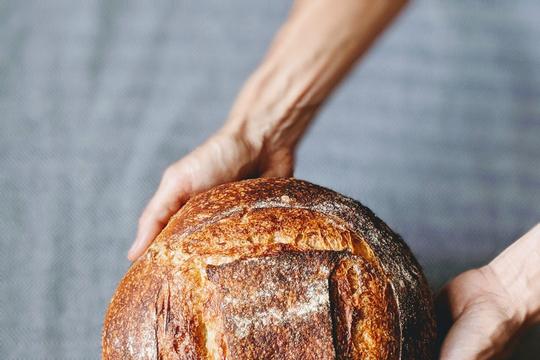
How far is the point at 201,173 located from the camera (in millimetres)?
1541

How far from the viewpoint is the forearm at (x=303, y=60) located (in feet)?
5.63

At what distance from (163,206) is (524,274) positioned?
726 mm

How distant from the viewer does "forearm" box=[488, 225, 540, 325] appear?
1468 mm

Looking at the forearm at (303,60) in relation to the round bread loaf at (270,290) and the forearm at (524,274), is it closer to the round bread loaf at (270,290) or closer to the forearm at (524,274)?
the round bread loaf at (270,290)

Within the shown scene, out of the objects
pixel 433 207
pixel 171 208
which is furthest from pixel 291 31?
pixel 433 207

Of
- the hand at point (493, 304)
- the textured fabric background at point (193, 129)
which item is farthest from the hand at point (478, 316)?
the textured fabric background at point (193, 129)

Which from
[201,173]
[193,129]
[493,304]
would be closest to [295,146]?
[201,173]

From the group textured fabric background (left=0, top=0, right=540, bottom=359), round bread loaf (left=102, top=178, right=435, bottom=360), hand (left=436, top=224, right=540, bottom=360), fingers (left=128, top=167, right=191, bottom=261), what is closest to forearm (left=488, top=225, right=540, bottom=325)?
hand (left=436, top=224, right=540, bottom=360)

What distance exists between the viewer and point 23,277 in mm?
2012

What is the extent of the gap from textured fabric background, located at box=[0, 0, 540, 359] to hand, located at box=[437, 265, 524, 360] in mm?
498

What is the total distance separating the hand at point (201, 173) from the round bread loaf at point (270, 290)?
172 mm

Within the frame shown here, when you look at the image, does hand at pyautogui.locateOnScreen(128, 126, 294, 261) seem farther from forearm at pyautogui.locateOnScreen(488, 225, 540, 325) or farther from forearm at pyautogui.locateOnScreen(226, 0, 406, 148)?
forearm at pyautogui.locateOnScreen(488, 225, 540, 325)

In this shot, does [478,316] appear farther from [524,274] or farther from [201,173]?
[201,173]

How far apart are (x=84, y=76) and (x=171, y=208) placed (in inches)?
38.7
